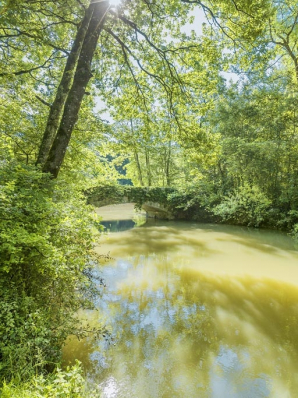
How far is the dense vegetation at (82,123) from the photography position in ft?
7.41

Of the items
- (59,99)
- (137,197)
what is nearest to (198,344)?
(59,99)

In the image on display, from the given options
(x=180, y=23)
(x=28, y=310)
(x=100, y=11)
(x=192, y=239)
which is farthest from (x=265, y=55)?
(x=192, y=239)

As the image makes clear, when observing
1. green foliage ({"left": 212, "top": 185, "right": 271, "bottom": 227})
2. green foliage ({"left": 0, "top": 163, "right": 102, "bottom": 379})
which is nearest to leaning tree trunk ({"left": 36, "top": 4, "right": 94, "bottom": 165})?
green foliage ({"left": 0, "top": 163, "right": 102, "bottom": 379})

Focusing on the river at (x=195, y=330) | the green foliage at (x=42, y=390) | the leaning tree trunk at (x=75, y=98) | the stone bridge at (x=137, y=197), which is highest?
the leaning tree trunk at (x=75, y=98)

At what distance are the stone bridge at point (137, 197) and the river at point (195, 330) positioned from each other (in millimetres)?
7468

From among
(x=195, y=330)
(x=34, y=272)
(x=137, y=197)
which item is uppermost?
(x=137, y=197)

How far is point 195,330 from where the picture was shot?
12.1ft

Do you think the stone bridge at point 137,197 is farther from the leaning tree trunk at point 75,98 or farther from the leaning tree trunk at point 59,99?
the leaning tree trunk at point 75,98

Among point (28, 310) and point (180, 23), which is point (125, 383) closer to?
point (28, 310)

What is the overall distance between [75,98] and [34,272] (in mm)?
2967

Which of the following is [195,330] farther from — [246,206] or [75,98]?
[246,206]

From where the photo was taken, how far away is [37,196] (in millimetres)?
2723

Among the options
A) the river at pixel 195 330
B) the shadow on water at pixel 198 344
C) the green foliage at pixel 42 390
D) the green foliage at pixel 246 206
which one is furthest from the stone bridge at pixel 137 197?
the green foliage at pixel 42 390

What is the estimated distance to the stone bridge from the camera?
46.9ft
